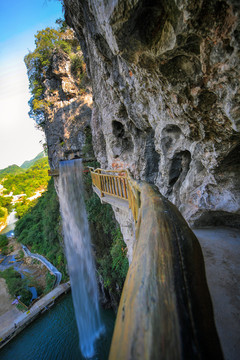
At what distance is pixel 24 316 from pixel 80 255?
5.79m

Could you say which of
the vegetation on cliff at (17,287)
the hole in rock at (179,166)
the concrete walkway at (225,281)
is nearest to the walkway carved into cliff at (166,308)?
the concrete walkway at (225,281)

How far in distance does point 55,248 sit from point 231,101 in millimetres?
18879

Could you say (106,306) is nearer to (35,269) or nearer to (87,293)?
(87,293)

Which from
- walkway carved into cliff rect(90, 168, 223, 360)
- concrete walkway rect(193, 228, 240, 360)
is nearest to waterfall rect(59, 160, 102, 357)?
concrete walkway rect(193, 228, 240, 360)

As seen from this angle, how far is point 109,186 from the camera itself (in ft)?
18.5

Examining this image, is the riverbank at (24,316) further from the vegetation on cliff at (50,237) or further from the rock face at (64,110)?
the rock face at (64,110)

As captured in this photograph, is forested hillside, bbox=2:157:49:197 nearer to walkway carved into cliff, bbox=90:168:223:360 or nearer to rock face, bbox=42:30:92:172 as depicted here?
rock face, bbox=42:30:92:172

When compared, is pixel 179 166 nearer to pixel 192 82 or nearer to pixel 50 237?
pixel 192 82

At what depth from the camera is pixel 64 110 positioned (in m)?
14.6

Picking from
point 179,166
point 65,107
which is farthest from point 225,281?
point 65,107

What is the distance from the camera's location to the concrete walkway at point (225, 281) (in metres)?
1.04

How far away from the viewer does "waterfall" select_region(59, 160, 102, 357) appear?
10069 millimetres

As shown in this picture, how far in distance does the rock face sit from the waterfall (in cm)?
274

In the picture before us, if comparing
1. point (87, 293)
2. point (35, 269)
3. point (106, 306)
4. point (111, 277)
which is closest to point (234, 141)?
point (111, 277)
